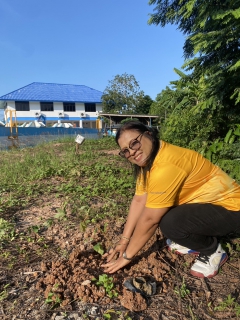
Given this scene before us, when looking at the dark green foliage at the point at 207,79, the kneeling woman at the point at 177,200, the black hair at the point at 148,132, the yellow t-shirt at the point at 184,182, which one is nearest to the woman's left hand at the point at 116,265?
the kneeling woman at the point at 177,200

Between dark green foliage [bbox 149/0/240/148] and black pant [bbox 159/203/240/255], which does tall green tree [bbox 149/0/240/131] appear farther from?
black pant [bbox 159/203/240/255]

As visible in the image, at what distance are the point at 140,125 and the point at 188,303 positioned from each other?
1090 mm

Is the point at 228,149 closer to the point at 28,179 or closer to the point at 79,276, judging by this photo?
the point at 79,276

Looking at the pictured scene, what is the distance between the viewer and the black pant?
5.67 feet

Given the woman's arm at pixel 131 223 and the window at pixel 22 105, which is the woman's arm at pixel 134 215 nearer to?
the woman's arm at pixel 131 223

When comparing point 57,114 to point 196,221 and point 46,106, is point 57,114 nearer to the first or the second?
point 46,106

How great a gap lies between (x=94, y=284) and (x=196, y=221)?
29.9 inches

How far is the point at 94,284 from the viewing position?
5.34 ft

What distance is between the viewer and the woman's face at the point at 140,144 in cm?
155

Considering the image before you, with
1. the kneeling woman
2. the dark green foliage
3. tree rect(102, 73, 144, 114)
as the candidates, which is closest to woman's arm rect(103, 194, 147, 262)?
the kneeling woman

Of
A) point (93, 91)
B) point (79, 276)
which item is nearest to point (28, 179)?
point (79, 276)

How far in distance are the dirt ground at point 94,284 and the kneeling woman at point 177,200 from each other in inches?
4.9

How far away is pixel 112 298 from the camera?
5.14 ft

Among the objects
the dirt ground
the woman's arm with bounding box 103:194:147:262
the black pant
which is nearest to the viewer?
the dirt ground
